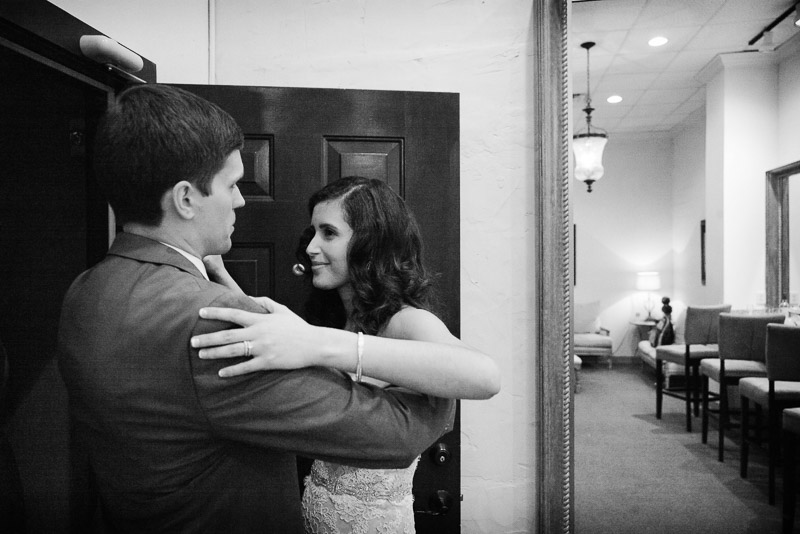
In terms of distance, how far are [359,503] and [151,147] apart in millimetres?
892

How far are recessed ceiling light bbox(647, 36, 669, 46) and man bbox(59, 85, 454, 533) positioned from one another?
179 centimetres

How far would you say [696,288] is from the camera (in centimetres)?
332

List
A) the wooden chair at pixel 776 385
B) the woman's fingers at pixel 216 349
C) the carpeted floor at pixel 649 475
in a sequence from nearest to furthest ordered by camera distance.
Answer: the woman's fingers at pixel 216 349 < the carpeted floor at pixel 649 475 < the wooden chair at pixel 776 385

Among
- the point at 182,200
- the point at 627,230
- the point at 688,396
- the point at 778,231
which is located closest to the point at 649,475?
the point at 688,396

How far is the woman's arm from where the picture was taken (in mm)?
631

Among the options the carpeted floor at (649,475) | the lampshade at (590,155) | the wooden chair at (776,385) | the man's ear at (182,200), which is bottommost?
the carpeted floor at (649,475)

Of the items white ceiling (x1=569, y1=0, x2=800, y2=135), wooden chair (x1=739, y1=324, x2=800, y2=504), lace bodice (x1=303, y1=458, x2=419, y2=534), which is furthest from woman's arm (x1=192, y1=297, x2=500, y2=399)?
wooden chair (x1=739, y1=324, x2=800, y2=504)

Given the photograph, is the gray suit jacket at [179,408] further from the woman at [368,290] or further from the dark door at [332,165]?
the dark door at [332,165]

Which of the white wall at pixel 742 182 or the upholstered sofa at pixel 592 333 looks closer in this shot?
the upholstered sofa at pixel 592 333

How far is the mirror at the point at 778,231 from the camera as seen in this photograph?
2.61 m

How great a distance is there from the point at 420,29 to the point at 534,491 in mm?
1504

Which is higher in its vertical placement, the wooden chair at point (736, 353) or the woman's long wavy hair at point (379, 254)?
the woman's long wavy hair at point (379, 254)

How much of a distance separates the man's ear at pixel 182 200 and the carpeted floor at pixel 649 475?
1.71 metres

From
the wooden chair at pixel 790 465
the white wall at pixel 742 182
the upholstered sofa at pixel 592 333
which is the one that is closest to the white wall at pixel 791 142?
the white wall at pixel 742 182
